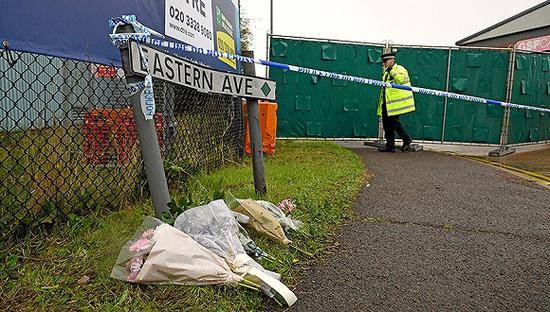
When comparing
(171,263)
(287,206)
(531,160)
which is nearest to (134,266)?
(171,263)

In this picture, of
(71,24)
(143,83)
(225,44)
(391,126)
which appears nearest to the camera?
(143,83)

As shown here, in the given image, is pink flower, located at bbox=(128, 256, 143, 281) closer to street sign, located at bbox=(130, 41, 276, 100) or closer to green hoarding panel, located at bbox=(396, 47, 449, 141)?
street sign, located at bbox=(130, 41, 276, 100)

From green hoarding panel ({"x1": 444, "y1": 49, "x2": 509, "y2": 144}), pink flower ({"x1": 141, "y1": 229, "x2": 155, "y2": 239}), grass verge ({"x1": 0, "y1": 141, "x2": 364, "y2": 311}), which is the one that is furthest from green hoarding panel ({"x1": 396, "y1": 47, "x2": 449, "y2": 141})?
pink flower ({"x1": 141, "y1": 229, "x2": 155, "y2": 239})

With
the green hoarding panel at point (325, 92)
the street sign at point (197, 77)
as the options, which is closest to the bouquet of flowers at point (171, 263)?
the street sign at point (197, 77)

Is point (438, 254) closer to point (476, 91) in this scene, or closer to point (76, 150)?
point (76, 150)

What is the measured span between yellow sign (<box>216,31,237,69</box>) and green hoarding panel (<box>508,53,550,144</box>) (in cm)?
618

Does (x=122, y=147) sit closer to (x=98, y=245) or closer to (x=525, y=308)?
(x=98, y=245)

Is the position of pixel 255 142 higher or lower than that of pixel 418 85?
lower

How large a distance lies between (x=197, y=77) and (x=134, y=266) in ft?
4.69

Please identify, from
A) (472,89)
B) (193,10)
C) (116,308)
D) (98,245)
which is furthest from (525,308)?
(472,89)

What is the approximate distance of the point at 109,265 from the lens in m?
2.27

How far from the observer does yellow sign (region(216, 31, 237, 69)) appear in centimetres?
594

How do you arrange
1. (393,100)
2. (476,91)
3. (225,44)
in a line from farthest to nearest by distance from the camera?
(476,91) < (393,100) < (225,44)

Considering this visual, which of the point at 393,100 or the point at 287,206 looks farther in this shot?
the point at 393,100
